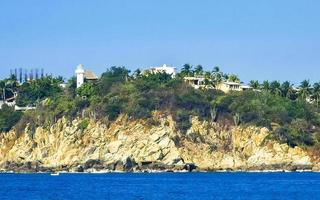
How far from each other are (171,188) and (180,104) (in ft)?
172

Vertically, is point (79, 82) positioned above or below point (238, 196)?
above

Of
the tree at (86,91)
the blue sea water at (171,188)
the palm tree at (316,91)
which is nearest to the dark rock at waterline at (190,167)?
the blue sea water at (171,188)

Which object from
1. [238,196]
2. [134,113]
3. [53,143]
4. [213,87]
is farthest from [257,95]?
[238,196]

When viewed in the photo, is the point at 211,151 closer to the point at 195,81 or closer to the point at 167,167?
the point at 167,167

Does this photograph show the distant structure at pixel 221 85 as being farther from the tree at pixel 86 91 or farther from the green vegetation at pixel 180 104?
the tree at pixel 86 91

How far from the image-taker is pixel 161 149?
145 m

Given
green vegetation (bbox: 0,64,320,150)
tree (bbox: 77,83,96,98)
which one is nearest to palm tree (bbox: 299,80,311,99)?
green vegetation (bbox: 0,64,320,150)

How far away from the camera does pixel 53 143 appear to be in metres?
156

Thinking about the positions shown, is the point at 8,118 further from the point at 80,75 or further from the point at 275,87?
the point at 275,87

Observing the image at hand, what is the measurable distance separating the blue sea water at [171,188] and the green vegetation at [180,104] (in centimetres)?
1487

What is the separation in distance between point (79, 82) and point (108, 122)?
2515 cm

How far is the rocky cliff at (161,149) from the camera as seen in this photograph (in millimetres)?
146500

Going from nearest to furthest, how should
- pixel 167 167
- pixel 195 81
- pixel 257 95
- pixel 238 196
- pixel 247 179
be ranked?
pixel 238 196 < pixel 247 179 < pixel 167 167 < pixel 257 95 < pixel 195 81

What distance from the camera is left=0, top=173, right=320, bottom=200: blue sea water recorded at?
90312 millimetres
